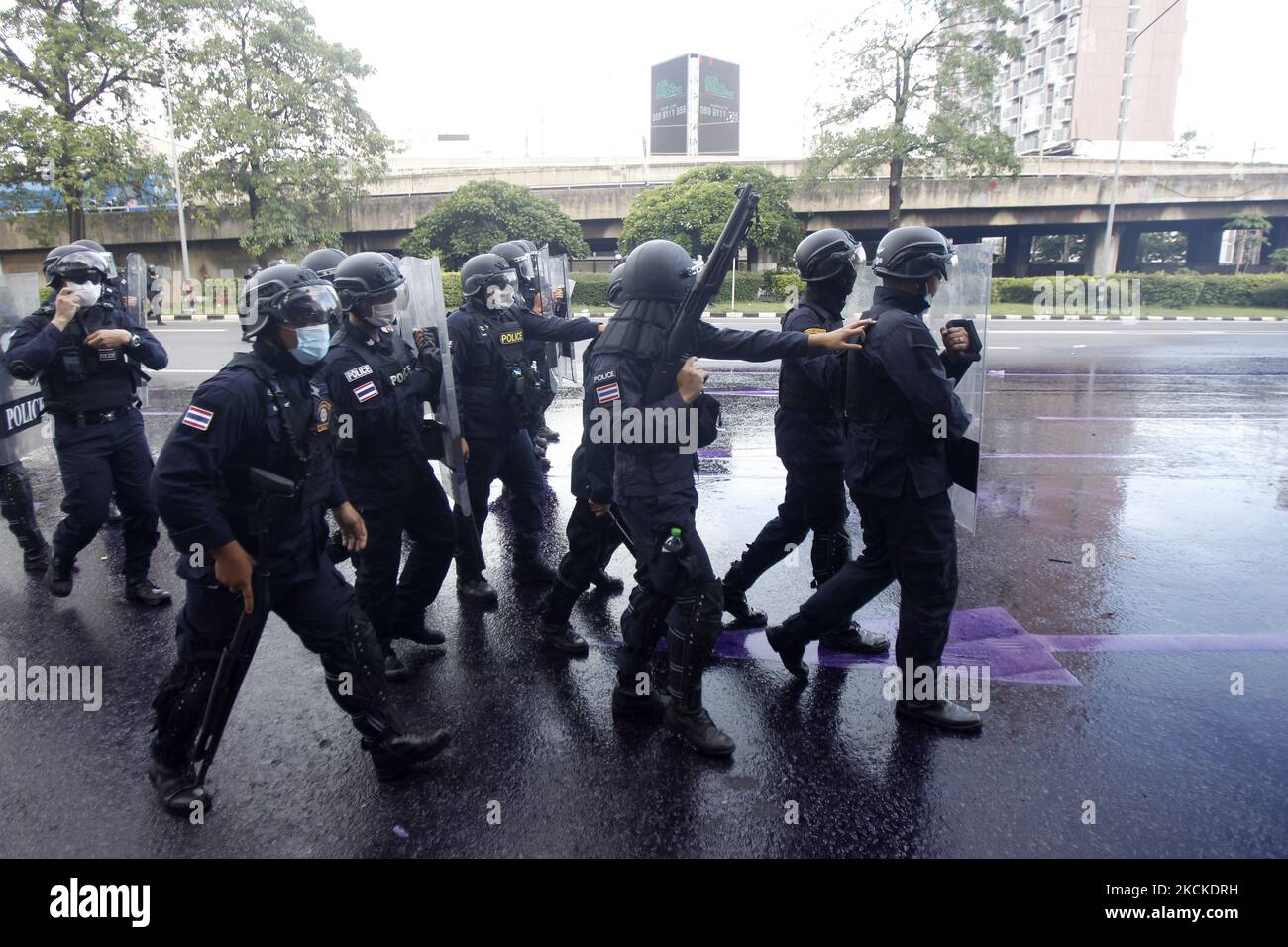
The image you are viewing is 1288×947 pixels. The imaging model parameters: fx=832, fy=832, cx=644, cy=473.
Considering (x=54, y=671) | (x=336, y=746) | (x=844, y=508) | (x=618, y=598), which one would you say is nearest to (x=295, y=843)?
(x=336, y=746)

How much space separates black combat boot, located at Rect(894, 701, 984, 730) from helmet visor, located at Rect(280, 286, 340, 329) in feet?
8.97

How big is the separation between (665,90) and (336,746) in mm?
58076

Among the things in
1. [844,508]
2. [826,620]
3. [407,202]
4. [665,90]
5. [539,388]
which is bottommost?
[826,620]

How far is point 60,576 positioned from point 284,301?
312 centimetres

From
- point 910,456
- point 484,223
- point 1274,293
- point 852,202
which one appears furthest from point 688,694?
point 852,202

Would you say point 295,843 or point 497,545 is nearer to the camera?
point 295,843

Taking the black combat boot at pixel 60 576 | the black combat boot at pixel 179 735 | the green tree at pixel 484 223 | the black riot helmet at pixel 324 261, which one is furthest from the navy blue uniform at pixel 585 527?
the green tree at pixel 484 223

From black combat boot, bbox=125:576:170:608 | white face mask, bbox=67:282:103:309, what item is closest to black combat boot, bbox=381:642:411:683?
black combat boot, bbox=125:576:170:608

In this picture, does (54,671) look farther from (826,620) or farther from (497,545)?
(826,620)

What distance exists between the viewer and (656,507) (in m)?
3.30

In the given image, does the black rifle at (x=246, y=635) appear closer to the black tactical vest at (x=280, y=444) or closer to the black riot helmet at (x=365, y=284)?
the black tactical vest at (x=280, y=444)

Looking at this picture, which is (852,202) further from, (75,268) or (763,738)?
(763,738)

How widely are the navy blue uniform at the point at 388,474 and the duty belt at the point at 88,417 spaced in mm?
1814

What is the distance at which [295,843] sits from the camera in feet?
8.95
